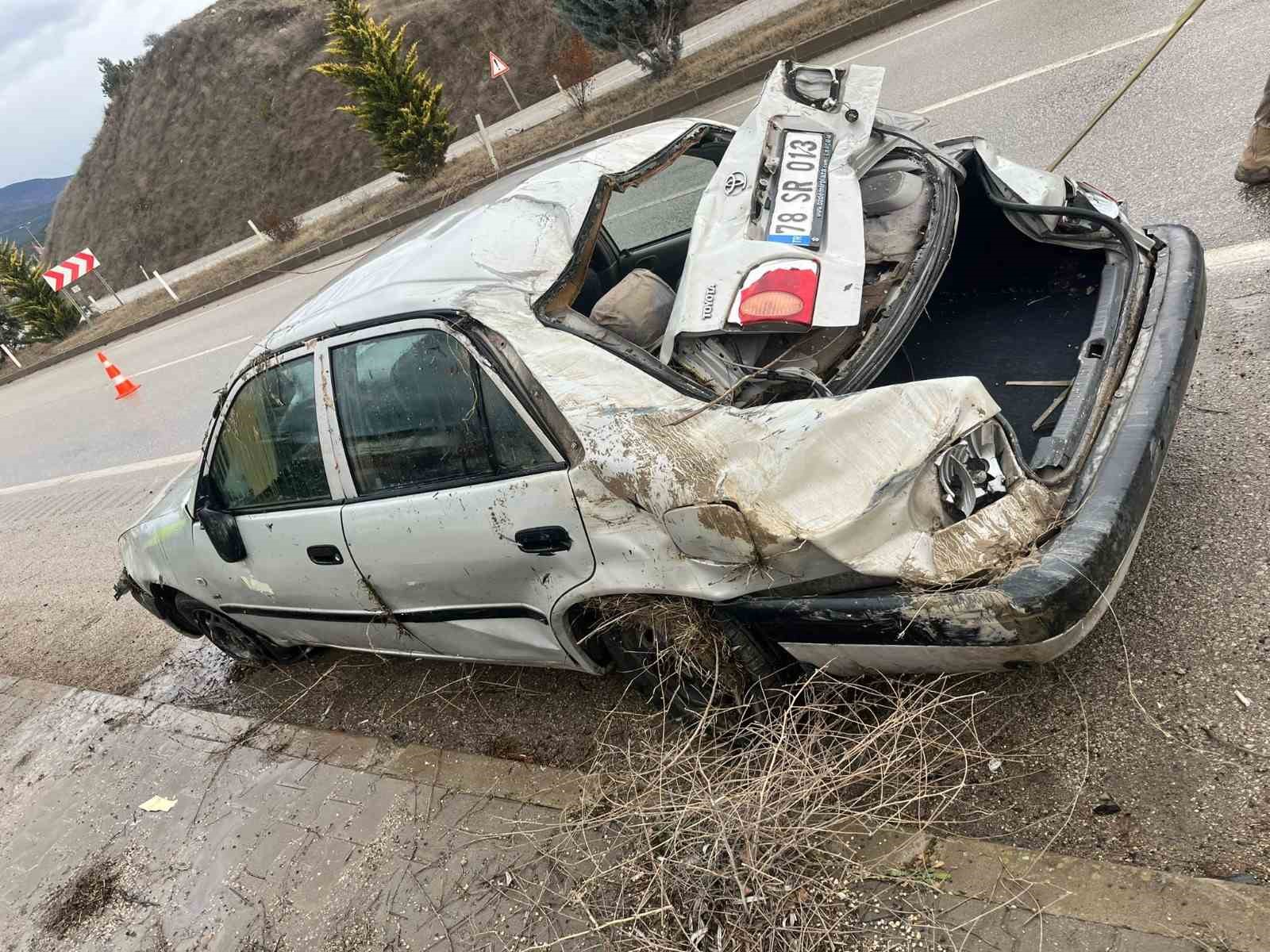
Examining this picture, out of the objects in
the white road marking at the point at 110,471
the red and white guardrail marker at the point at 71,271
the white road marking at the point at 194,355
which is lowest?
the white road marking at the point at 110,471

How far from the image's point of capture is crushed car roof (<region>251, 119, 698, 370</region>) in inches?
105

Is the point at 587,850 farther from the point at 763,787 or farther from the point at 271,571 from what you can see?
the point at 271,571

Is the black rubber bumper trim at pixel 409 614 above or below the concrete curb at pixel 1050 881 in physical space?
above

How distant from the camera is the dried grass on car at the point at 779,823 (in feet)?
6.53

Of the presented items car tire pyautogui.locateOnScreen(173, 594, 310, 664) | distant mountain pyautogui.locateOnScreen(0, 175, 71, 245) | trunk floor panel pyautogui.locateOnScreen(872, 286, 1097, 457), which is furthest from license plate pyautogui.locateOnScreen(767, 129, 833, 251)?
distant mountain pyautogui.locateOnScreen(0, 175, 71, 245)

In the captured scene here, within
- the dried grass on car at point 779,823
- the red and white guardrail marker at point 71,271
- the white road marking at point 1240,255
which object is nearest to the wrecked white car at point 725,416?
the dried grass on car at point 779,823

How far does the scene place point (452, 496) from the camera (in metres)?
2.63

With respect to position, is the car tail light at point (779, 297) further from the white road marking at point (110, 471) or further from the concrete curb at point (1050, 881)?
the white road marking at point (110, 471)

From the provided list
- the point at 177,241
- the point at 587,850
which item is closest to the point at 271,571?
the point at 587,850

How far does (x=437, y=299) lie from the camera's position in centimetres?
261

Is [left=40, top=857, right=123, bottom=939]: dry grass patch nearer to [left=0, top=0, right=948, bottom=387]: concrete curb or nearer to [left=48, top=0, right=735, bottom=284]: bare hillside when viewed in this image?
[left=0, top=0, right=948, bottom=387]: concrete curb

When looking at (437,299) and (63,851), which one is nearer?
(437,299)

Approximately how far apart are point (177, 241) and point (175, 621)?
42531mm

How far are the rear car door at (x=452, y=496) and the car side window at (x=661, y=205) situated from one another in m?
1.26
